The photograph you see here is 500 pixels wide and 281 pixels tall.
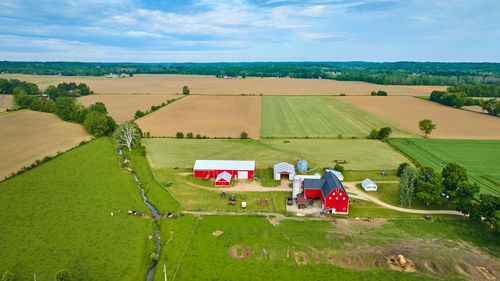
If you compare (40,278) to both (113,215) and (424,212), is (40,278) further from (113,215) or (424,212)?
(424,212)

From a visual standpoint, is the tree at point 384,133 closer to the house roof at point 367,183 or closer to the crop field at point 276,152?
the crop field at point 276,152

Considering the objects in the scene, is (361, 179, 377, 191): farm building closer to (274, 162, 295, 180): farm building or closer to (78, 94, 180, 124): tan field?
(274, 162, 295, 180): farm building

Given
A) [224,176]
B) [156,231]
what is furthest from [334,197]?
[156,231]

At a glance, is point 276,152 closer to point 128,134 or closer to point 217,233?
point 217,233

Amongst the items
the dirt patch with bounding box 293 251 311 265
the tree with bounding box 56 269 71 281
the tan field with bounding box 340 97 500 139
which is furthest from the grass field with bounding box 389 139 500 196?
the tree with bounding box 56 269 71 281

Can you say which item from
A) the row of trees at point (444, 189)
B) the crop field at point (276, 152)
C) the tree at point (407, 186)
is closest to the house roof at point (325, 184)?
the tree at point (407, 186)

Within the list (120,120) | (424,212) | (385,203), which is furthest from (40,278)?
(120,120)

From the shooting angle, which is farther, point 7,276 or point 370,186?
point 370,186
